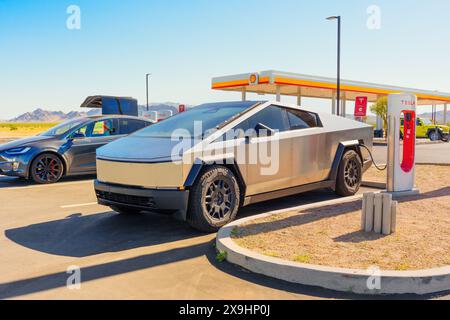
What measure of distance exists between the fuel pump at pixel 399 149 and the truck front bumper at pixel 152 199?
3.90 meters

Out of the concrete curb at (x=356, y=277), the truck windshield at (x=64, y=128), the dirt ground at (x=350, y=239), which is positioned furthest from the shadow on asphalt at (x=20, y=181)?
the concrete curb at (x=356, y=277)

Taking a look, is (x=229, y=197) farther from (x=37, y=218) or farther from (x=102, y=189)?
(x=37, y=218)

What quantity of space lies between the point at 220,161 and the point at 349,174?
9.88 feet

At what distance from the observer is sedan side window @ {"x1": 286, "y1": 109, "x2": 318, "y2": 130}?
6449 mm

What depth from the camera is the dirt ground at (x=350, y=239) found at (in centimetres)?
398

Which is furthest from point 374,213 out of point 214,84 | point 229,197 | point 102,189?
point 214,84

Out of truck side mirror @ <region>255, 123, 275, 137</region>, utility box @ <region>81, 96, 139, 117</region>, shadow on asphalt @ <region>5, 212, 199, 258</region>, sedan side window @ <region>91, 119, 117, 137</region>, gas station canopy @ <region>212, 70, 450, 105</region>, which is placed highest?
gas station canopy @ <region>212, 70, 450, 105</region>

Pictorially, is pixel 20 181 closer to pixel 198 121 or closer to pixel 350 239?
pixel 198 121

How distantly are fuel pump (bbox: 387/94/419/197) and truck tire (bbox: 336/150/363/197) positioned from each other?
1.70ft

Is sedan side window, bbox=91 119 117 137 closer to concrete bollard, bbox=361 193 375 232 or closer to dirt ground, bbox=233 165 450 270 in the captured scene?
dirt ground, bbox=233 165 450 270

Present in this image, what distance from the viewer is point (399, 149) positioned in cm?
719

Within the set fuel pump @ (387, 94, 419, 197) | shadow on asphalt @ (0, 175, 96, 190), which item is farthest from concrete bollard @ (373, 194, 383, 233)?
shadow on asphalt @ (0, 175, 96, 190)

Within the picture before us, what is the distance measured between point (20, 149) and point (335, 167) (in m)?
6.59
